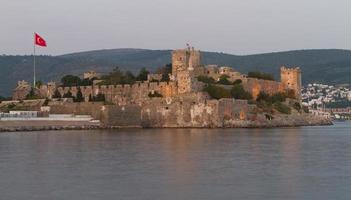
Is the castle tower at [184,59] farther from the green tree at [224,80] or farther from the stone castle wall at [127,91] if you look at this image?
the stone castle wall at [127,91]

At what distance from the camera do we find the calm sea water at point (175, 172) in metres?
14.5

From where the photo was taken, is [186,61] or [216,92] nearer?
[216,92]

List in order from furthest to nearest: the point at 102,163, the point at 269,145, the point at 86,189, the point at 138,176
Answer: the point at 269,145, the point at 102,163, the point at 138,176, the point at 86,189

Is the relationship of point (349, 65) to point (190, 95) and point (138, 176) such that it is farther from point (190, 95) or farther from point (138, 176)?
point (138, 176)

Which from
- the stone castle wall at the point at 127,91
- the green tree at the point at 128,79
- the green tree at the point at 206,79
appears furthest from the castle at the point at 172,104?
the green tree at the point at 128,79

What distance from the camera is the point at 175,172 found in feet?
58.7

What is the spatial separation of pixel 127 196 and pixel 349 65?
360 feet

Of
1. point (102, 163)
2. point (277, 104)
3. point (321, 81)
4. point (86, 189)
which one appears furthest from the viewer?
point (321, 81)

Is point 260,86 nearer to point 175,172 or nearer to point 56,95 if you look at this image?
point 56,95

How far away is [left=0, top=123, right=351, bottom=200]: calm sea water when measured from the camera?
570 inches

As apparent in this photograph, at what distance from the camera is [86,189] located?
49.2ft

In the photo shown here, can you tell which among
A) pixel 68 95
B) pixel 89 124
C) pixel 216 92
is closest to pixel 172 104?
pixel 216 92

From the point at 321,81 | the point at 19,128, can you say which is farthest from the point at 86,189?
the point at 321,81

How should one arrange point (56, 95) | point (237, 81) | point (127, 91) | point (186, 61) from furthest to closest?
point (186, 61)
point (56, 95)
point (237, 81)
point (127, 91)
